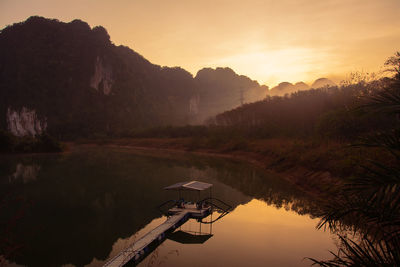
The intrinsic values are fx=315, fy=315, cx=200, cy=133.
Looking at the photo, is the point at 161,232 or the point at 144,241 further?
the point at 161,232

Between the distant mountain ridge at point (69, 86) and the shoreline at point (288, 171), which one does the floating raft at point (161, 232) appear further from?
the distant mountain ridge at point (69, 86)

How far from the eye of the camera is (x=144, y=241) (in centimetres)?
932

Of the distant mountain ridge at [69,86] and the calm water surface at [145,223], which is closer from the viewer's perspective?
the calm water surface at [145,223]

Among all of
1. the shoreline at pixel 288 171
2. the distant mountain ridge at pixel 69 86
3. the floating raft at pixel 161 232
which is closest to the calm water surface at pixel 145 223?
the floating raft at pixel 161 232

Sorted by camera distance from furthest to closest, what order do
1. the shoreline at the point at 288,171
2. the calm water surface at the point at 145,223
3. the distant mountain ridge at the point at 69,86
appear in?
the distant mountain ridge at the point at 69,86 < the shoreline at the point at 288,171 < the calm water surface at the point at 145,223

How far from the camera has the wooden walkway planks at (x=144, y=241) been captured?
774 centimetres

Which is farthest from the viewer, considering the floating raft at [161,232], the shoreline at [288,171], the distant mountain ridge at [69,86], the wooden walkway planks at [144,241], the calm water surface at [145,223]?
the distant mountain ridge at [69,86]

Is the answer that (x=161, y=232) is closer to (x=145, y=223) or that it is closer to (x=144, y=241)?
(x=144, y=241)

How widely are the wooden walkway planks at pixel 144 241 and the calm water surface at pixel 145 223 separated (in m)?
0.33

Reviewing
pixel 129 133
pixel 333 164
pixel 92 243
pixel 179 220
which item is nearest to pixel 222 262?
pixel 179 220

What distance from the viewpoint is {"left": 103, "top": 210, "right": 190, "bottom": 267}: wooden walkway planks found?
774 cm

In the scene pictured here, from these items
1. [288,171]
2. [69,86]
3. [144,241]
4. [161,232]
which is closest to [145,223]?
[161,232]

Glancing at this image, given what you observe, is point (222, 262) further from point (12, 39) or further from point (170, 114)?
point (12, 39)

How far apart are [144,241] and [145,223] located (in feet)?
10.4
